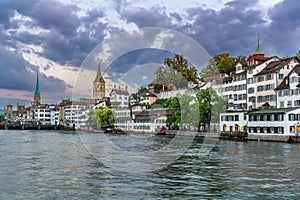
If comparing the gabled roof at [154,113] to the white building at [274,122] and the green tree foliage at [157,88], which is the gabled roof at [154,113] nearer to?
the green tree foliage at [157,88]

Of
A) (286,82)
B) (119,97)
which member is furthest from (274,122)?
(119,97)

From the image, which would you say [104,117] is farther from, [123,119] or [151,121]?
[151,121]

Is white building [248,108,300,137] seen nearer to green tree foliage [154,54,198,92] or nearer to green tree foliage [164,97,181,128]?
green tree foliage [164,97,181,128]

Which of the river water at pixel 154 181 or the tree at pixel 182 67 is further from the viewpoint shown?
the tree at pixel 182 67

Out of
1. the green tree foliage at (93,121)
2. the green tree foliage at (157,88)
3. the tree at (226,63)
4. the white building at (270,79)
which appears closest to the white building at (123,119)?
the green tree foliage at (93,121)

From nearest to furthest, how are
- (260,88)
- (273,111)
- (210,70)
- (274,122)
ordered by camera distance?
(274,122)
(273,111)
(260,88)
(210,70)

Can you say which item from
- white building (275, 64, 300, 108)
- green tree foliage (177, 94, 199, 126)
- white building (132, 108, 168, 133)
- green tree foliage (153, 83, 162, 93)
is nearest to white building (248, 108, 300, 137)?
white building (275, 64, 300, 108)

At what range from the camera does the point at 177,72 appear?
12638 centimetres

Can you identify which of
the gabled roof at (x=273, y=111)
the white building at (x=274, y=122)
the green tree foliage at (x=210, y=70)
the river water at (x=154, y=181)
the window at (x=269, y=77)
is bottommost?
the river water at (x=154, y=181)

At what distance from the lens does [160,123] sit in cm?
11206

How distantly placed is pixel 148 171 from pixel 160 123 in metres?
82.8

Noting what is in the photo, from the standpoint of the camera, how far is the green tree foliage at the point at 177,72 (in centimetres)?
12400

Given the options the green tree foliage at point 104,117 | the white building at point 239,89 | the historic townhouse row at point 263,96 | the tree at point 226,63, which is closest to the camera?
the historic townhouse row at point 263,96

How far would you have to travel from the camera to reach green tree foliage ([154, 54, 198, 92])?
4882 inches
